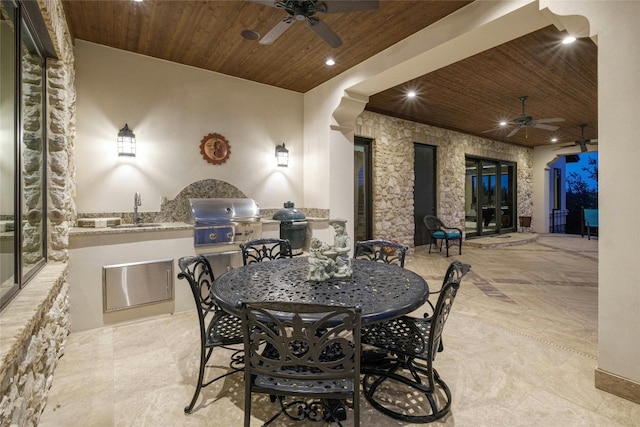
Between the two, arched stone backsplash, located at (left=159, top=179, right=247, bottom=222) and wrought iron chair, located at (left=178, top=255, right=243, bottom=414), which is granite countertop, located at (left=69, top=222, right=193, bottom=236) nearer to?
arched stone backsplash, located at (left=159, top=179, right=247, bottom=222)

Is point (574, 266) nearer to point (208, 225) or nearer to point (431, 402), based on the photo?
point (431, 402)

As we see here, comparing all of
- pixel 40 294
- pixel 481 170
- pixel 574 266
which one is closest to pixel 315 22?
pixel 40 294

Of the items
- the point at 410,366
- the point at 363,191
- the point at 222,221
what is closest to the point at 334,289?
→ the point at 410,366

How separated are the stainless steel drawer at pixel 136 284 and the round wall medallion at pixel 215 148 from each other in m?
1.51

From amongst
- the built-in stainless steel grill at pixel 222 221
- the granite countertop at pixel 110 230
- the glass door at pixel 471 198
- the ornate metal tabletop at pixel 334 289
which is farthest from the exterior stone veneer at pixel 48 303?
the glass door at pixel 471 198

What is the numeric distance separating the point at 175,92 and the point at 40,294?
2878 millimetres

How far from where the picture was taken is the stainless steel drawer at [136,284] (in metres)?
2.87

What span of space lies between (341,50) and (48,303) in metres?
3.36

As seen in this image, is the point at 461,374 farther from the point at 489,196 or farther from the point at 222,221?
the point at 489,196

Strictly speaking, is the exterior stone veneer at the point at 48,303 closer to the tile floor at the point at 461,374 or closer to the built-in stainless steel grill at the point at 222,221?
the tile floor at the point at 461,374

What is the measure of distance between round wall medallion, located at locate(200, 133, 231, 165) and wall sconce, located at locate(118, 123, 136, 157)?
2.53ft

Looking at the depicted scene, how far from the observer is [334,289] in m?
1.69

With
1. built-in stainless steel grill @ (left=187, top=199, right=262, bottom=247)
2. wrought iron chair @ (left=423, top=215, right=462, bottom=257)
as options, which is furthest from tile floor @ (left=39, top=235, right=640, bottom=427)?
wrought iron chair @ (left=423, top=215, right=462, bottom=257)

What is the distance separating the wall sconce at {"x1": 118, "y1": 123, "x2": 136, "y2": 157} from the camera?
343cm
